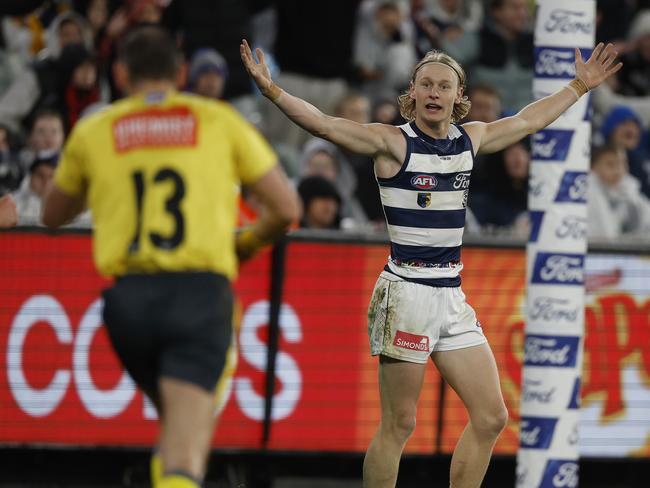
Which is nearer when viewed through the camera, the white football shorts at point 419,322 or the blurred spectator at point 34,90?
the white football shorts at point 419,322

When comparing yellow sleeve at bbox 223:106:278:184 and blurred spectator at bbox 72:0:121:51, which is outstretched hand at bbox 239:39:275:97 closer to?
yellow sleeve at bbox 223:106:278:184

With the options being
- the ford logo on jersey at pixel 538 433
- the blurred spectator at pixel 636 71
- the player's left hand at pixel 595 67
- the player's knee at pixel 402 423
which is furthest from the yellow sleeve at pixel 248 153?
the blurred spectator at pixel 636 71

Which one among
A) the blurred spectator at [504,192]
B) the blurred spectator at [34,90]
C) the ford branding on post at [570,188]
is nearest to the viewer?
the ford branding on post at [570,188]

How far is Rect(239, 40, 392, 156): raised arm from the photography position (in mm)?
7707

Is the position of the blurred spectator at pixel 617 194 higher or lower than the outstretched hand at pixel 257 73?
lower

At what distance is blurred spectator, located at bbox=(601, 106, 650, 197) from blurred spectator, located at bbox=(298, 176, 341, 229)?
4.10 m

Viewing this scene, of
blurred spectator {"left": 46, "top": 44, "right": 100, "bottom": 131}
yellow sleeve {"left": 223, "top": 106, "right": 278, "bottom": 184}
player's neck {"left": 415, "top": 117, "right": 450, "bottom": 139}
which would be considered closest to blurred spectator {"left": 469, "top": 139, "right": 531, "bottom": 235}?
blurred spectator {"left": 46, "top": 44, "right": 100, "bottom": 131}

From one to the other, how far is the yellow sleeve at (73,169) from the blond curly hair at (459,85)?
2469mm

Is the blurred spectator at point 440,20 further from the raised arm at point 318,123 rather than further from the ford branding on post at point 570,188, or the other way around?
the raised arm at point 318,123

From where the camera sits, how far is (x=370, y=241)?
10.9 meters

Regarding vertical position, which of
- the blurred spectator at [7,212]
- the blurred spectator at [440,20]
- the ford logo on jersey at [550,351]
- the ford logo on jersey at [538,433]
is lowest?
the ford logo on jersey at [538,433]

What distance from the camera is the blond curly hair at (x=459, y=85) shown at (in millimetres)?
7988

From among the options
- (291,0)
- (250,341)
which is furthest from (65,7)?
(250,341)

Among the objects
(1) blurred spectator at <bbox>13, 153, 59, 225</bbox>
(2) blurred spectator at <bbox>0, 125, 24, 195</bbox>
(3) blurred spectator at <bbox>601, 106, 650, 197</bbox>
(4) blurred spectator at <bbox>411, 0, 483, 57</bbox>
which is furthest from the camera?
(4) blurred spectator at <bbox>411, 0, 483, 57</bbox>
